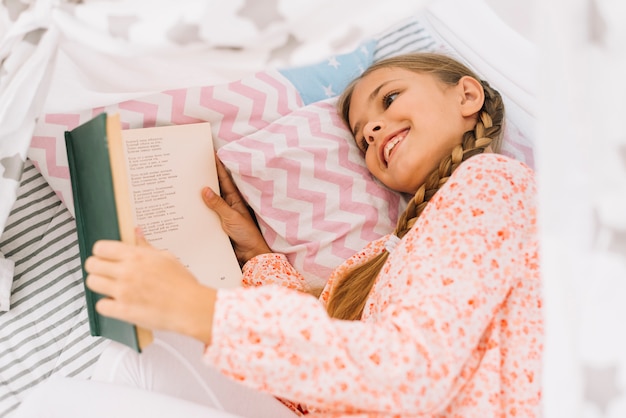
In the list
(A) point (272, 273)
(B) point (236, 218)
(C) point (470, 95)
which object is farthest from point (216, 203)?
(C) point (470, 95)

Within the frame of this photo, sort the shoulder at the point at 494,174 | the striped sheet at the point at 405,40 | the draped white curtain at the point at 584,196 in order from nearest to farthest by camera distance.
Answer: the draped white curtain at the point at 584,196
the shoulder at the point at 494,174
the striped sheet at the point at 405,40

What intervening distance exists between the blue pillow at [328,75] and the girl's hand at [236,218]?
24 centimetres

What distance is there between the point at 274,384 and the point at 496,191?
37 centimetres

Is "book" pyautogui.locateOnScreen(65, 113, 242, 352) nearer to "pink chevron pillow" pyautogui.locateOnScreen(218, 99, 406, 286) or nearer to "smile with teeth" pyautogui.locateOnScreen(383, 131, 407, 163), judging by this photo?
"pink chevron pillow" pyautogui.locateOnScreen(218, 99, 406, 286)

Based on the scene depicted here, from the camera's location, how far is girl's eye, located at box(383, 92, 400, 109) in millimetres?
1140

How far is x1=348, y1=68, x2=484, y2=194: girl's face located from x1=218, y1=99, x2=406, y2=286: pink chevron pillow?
63mm

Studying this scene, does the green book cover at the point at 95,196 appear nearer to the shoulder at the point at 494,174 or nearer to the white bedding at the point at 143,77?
the white bedding at the point at 143,77

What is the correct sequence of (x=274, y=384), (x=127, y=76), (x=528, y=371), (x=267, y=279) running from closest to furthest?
(x=274, y=384) → (x=528, y=371) → (x=127, y=76) → (x=267, y=279)

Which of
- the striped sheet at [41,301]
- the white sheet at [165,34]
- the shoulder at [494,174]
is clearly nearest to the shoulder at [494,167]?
the shoulder at [494,174]

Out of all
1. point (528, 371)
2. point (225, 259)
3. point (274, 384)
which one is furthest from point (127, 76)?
point (528, 371)

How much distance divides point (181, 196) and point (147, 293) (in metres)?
0.51

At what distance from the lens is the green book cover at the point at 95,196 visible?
73cm

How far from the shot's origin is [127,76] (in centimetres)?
106

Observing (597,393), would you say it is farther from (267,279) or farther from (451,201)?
(267,279)
